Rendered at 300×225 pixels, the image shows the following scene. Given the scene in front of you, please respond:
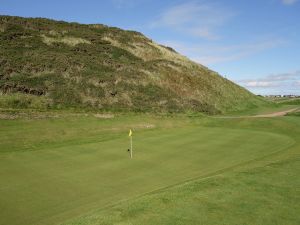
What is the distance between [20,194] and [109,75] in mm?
38783

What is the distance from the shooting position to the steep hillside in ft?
131

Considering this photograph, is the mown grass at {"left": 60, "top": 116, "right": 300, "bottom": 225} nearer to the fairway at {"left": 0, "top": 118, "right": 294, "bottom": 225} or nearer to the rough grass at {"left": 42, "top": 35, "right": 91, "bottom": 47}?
the fairway at {"left": 0, "top": 118, "right": 294, "bottom": 225}

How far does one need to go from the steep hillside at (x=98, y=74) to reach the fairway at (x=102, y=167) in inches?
648

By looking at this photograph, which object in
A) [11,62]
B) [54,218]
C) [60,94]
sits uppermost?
[11,62]

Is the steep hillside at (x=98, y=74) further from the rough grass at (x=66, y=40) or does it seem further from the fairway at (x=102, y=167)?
the fairway at (x=102, y=167)

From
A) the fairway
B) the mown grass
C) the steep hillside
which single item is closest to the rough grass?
the steep hillside

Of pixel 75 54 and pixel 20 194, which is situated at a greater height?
pixel 75 54

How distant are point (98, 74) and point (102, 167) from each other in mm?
34538

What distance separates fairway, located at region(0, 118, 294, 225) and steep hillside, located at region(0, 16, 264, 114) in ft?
54.0

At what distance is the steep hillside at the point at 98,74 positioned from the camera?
4000 cm

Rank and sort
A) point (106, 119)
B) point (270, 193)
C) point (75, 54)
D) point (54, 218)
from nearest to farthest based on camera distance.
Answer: point (54, 218) < point (270, 193) < point (106, 119) < point (75, 54)

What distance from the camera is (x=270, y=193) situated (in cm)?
977

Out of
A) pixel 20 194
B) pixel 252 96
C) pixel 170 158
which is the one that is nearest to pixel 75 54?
pixel 252 96

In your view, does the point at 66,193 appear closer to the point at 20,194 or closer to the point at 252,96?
the point at 20,194
